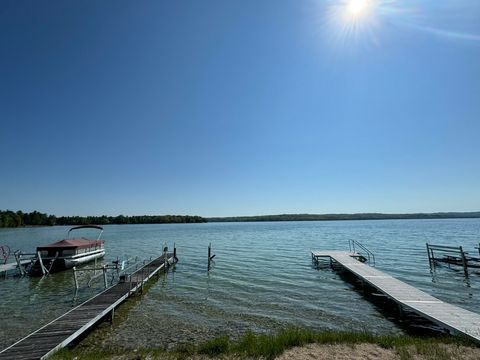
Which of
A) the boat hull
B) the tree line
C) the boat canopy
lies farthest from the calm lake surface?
the tree line

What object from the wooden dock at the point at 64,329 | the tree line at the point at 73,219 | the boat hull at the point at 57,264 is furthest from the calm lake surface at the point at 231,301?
the tree line at the point at 73,219

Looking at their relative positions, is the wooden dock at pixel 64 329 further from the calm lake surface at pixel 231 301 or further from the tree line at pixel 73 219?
the tree line at pixel 73 219

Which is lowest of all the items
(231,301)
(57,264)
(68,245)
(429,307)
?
(231,301)

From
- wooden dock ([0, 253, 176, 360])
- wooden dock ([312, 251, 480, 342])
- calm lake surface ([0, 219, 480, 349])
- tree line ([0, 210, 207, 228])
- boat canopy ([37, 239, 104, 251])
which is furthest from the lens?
tree line ([0, 210, 207, 228])

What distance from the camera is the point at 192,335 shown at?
10234 millimetres

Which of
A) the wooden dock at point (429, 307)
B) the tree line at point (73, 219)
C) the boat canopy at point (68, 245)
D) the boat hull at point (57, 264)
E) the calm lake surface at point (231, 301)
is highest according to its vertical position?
the tree line at point (73, 219)

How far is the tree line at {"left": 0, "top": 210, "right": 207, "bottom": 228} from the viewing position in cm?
12431

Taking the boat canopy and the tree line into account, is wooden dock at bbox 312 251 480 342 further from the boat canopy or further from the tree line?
the tree line

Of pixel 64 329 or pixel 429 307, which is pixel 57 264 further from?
pixel 429 307

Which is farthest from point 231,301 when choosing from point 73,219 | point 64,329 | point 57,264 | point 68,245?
point 73,219

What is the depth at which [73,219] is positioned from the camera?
16000 centimetres

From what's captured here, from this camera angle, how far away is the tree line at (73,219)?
408 ft

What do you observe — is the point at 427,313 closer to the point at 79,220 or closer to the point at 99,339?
the point at 99,339

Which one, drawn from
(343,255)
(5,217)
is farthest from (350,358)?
(5,217)
